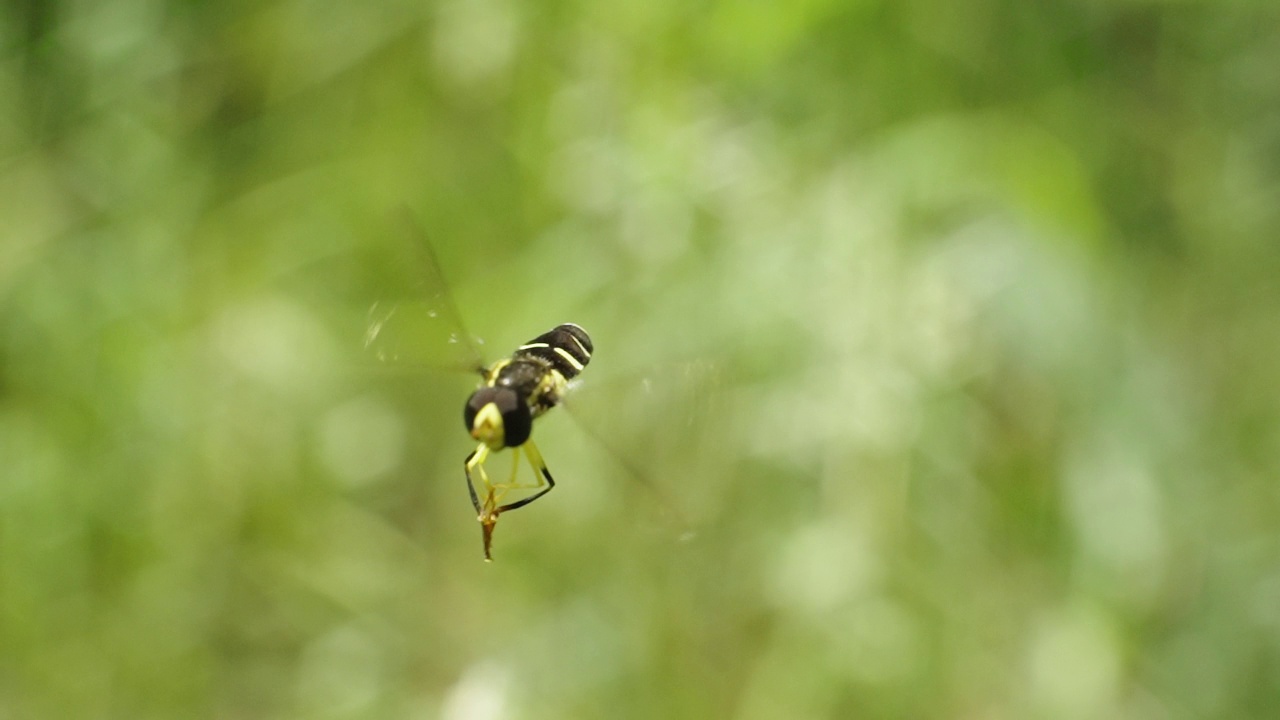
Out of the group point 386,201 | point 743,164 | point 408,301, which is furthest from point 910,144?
point 408,301

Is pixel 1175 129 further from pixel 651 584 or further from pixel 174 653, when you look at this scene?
pixel 174 653

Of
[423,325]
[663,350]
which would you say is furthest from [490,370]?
[663,350]

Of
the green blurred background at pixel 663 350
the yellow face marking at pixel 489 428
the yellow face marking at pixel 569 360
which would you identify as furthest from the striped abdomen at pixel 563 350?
the green blurred background at pixel 663 350

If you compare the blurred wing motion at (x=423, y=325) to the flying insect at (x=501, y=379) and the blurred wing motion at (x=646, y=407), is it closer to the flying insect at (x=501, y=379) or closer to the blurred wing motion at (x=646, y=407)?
the flying insect at (x=501, y=379)

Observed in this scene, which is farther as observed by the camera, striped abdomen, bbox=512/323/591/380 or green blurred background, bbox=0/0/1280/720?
green blurred background, bbox=0/0/1280/720

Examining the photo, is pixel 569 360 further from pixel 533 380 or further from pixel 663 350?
pixel 663 350

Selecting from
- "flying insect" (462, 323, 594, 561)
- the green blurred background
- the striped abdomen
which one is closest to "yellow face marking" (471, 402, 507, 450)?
"flying insect" (462, 323, 594, 561)

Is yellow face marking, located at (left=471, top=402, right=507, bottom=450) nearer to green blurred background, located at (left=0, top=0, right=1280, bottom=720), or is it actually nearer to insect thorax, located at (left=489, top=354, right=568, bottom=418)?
insect thorax, located at (left=489, top=354, right=568, bottom=418)
